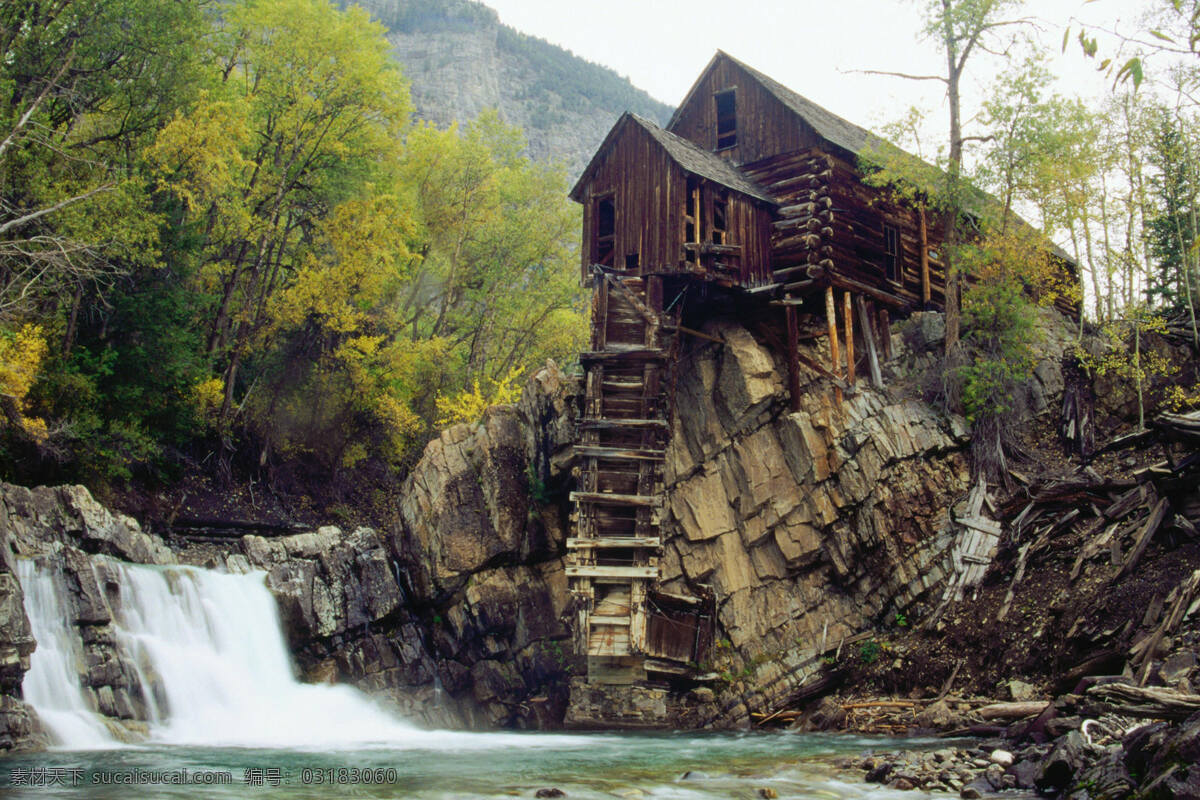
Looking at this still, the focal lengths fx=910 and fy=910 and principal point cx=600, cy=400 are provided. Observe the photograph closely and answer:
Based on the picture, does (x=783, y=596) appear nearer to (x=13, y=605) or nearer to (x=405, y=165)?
(x=13, y=605)

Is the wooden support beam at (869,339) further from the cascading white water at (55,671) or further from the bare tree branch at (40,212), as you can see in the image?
the cascading white water at (55,671)

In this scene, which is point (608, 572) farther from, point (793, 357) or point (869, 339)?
point (869, 339)

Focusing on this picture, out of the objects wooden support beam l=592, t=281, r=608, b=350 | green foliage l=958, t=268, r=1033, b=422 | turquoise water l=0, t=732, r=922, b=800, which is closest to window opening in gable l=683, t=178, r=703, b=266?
wooden support beam l=592, t=281, r=608, b=350

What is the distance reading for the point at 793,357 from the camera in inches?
976

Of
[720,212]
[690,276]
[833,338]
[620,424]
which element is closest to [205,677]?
[620,424]

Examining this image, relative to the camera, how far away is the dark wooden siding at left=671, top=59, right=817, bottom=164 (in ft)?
89.5

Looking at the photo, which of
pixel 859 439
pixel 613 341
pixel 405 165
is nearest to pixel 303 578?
pixel 613 341

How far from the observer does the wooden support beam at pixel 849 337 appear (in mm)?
24422

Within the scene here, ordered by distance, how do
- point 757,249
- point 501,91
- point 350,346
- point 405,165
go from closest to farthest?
point 757,249 < point 350,346 < point 405,165 < point 501,91

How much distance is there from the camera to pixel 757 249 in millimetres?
26203

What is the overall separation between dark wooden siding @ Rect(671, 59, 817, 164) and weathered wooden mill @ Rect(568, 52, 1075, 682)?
47 millimetres

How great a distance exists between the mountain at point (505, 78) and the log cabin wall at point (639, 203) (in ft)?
350

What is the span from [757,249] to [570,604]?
11.4 meters

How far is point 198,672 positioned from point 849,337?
708 inches
